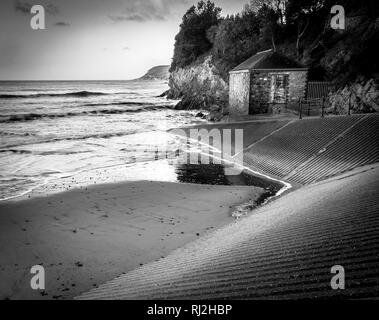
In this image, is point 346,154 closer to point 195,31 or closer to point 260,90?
point 260,90

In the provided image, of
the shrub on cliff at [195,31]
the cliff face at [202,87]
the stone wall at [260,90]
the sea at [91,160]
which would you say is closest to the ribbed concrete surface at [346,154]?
the sea at [91,160]

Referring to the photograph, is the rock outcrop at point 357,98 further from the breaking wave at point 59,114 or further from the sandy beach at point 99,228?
the breaking wave at point 59,114

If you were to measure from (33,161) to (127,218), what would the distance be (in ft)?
41.2

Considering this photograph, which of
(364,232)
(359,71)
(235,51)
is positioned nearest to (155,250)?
(364,232)

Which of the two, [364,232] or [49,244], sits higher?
[364,232]

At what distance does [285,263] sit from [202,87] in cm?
5229

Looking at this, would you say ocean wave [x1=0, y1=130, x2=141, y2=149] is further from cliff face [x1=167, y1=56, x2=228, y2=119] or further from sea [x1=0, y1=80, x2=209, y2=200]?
cliff face [x1=167, y1=56, x2=228, y2=119]

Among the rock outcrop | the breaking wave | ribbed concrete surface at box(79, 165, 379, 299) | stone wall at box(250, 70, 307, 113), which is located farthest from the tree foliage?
ribbed concrete surface at box(79, 165, 379, 299)

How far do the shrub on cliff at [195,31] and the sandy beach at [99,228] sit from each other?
52.0 metres

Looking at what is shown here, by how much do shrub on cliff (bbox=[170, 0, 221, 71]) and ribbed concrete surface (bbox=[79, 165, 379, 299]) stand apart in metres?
58.1

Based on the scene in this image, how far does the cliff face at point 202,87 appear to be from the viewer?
48250 millimetres

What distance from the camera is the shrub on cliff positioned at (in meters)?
61.1

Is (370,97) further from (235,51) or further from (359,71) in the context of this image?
(235,51)

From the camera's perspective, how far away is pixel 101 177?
53.0ft
